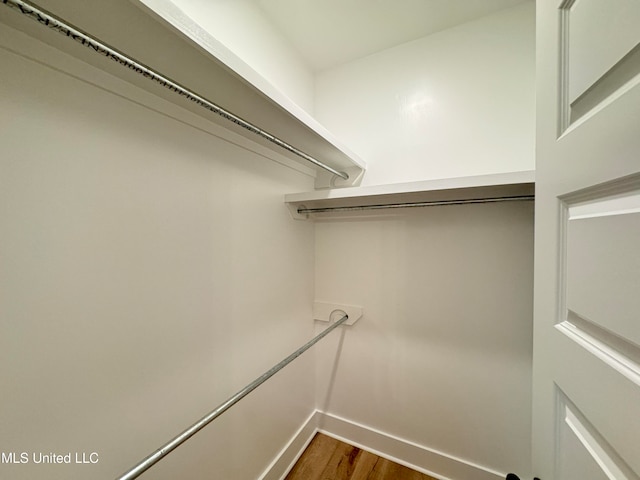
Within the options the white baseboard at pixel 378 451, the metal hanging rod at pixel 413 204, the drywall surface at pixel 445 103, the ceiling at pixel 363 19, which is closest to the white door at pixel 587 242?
the metal hanging rod at pixel 413 204

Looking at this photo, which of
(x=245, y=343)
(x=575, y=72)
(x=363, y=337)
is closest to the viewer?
(x=575, y=72)

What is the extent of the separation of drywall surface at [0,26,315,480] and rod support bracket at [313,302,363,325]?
1.92 ft

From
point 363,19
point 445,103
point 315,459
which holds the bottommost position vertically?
point 315,459

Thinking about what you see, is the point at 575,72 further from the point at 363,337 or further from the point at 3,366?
the point at 363,337

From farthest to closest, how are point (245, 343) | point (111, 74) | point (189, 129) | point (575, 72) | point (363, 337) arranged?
point (363, 337), point (245, 343), point (189, 129), point (111, 74), point (575, 72)

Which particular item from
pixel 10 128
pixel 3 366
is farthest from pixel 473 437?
pixel 10 128

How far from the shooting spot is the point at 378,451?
4.89 ft

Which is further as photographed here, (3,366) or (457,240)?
(457,240)

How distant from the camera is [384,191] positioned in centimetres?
113

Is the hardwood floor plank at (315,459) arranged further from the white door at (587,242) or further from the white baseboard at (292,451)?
the white door at (587,242)

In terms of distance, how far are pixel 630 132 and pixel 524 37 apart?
1.34m

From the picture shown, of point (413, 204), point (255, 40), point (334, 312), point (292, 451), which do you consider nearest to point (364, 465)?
point (292, 451)

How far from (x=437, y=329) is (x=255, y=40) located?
191 cm

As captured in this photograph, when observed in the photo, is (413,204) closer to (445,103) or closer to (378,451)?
(445,103)
